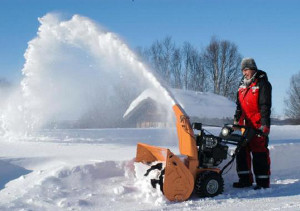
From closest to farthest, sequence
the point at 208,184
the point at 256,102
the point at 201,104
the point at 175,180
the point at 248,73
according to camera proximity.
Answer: the point at 175,180 → the point at 208,184 → the point at 256,102 → the point at 248,73 → the point at 201,104

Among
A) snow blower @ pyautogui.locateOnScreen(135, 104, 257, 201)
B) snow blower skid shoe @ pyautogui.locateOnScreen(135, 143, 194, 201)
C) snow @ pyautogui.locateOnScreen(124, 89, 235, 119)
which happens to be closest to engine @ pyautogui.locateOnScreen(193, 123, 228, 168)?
snow blower @ pyautogui.locateOnScreen(135, 104, 257, 201)

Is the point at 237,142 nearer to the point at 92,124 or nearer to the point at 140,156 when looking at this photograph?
the point at 140,156

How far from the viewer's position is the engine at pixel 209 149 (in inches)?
192

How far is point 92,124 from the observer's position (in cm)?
3547

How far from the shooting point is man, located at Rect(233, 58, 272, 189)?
5.16 m

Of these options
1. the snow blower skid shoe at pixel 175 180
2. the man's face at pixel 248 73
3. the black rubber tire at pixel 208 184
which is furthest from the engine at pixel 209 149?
the man's face at pixel 248 73

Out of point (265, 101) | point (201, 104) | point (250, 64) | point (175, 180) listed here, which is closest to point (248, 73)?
point (250, 64)

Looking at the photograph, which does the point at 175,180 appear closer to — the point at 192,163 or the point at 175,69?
the point at 192,163

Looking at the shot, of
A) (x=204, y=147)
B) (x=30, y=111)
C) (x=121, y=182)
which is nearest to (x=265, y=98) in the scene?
(x=204, y=147)

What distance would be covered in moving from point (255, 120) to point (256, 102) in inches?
11.1

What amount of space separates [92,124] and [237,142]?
3105cm

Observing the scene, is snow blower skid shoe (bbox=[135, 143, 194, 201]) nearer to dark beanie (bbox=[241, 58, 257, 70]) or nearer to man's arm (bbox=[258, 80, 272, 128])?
man's arm (bbox=[258, 80, 272, 128])

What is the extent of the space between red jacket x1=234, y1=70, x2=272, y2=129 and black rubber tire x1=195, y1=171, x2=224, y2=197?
1062 mm

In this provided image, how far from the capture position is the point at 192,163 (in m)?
4.76
